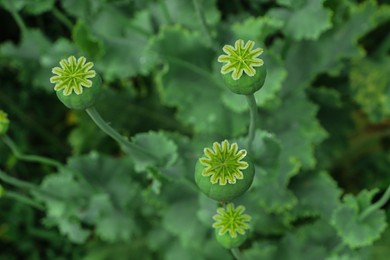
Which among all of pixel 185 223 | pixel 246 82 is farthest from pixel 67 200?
pixel 246 82

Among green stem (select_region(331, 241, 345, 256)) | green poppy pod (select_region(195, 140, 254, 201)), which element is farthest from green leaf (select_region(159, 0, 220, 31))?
green poppy pod (select_region(195, 140, 254, 201))

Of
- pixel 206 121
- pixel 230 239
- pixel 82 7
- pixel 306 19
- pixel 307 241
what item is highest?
pixel 82 7

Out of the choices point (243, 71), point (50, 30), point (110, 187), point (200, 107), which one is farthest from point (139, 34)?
point (243, 71)

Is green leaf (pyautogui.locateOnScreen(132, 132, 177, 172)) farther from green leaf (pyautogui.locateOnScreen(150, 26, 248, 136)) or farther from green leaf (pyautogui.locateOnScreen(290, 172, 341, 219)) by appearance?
green leaf (pyautogui.locateOnScreen(290, 172, 341, 219))

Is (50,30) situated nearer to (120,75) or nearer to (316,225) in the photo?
(120,75)

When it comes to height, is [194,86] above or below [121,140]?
above

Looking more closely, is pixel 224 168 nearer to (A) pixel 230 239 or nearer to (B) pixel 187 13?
(A) pixel 230 239

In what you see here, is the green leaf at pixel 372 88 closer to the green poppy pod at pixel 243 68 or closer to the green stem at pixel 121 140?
the green stem at pixel 121 140
